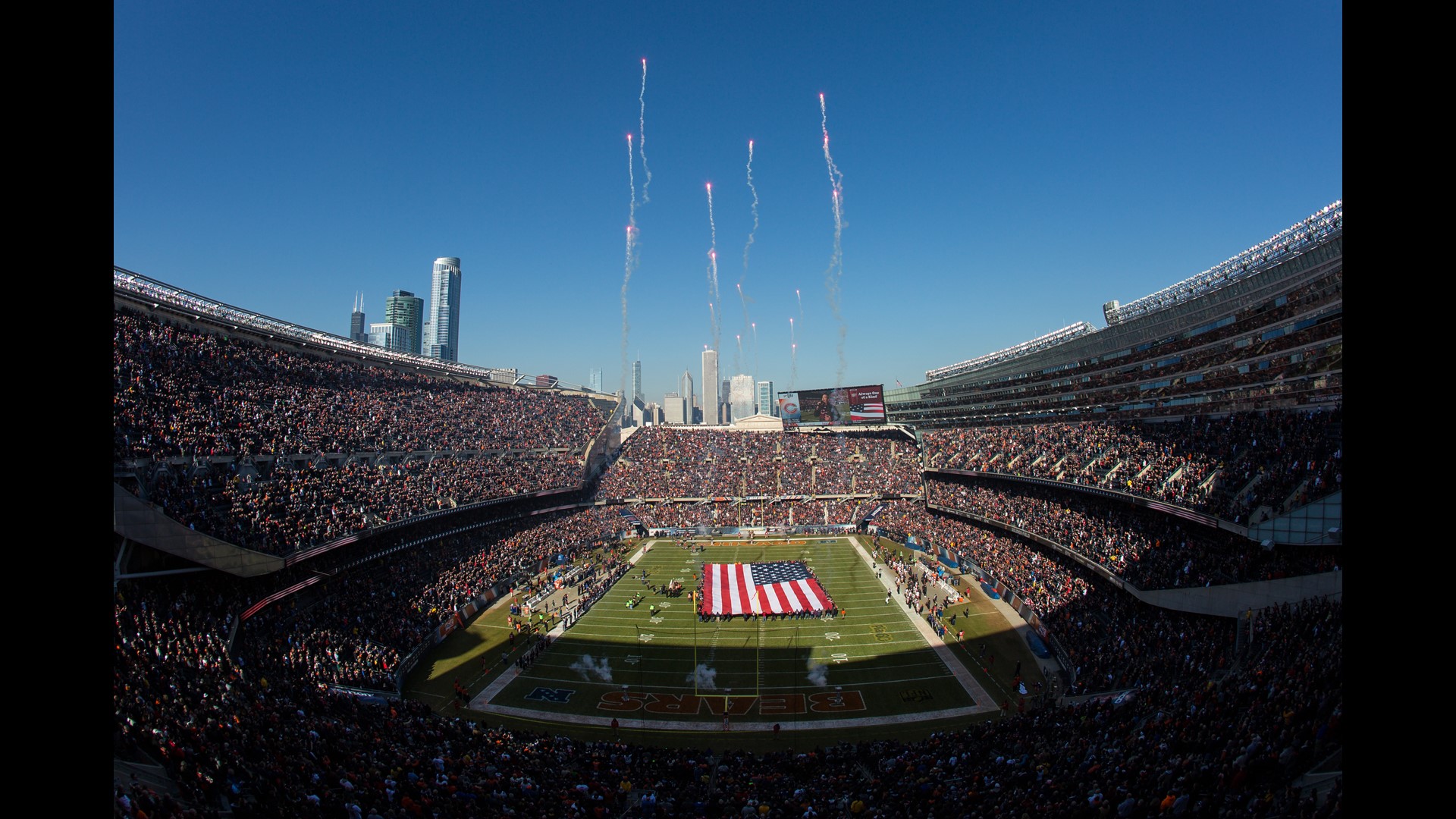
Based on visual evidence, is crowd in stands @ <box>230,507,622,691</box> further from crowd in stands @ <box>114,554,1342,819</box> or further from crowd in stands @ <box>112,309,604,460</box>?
crowd in stands @ <box>112,309,604,460</box>

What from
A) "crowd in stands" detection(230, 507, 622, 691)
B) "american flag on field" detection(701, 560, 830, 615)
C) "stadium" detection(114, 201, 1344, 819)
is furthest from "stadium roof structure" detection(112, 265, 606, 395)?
"american flag on field" detection(701, 560, 830, 615)

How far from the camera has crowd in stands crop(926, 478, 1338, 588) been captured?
974 inches

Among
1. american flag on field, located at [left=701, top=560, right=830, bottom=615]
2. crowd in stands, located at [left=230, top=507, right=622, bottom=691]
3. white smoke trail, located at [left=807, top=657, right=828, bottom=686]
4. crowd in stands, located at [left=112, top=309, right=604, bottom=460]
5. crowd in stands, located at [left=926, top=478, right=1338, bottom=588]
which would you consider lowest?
white smoke trail, located at [left=807, top=657, right=828, bottom=686]

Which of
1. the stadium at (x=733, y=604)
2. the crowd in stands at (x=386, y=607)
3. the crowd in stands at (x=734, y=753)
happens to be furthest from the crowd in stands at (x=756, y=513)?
the crowd in stands at (x=734, y=753)

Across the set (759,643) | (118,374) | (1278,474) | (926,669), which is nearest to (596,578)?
(759,643)

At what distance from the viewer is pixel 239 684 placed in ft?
66.7

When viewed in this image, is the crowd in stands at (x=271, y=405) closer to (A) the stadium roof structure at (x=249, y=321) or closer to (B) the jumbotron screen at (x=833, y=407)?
(A) the stadium roof structure at (x=249, y=321)

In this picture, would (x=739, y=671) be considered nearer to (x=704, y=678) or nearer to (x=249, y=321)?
(x=704, y=678)

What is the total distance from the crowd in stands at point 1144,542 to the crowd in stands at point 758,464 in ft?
69.8

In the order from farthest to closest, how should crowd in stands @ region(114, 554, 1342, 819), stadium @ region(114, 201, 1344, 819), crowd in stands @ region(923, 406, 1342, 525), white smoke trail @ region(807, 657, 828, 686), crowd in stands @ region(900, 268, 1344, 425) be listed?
1. crowd in stands @ region(900, 268, 1344, 425)
2. white smoke trail @ region(807, 657, 828, 686)
3. crowd in stands @ region(923, 406, 1342, 525)
4. stadium @ region(114, 201, 1344, 819)
5. crowd in stands @ region(114, 554, 1342, 819)

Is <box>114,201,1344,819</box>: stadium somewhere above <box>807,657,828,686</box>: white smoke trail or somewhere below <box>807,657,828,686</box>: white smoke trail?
above

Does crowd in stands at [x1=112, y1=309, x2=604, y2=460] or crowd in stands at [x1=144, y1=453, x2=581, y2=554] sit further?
crowd in stands at [x1=112, y1=309, x2=604, y2=460]

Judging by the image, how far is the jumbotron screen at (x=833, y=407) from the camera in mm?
79812

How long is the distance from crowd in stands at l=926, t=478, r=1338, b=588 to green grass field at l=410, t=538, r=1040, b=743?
22.3ft
